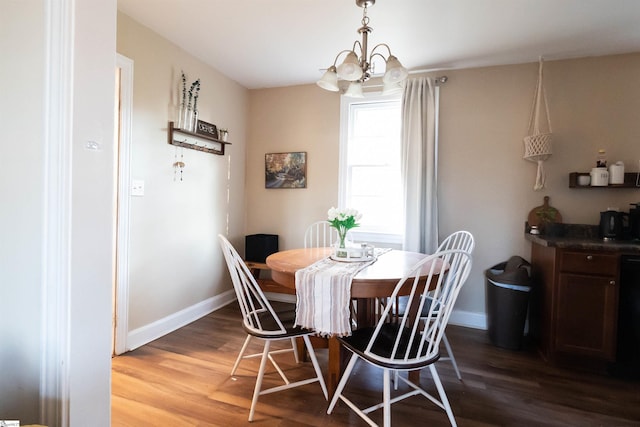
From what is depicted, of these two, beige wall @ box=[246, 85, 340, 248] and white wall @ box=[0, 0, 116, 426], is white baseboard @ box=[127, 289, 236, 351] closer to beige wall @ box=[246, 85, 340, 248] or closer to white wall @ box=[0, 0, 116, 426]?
beige wall @ box=[246, 85, 340, 248]

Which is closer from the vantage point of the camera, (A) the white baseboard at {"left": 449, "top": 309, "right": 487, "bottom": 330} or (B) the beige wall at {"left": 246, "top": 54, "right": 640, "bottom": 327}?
(B) the beige wall at {"left": 246, "top": 54, "right": 640, "bottom": 327}

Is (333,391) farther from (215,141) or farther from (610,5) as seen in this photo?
(610,5)

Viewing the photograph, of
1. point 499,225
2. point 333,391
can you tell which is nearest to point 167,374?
point 333,391

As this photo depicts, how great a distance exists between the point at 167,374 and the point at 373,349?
1450mm

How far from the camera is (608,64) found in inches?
105

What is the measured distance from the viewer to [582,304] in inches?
88.1

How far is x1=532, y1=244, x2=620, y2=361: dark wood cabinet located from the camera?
217 cm

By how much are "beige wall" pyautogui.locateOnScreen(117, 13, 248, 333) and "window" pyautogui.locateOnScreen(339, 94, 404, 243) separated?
1.29m

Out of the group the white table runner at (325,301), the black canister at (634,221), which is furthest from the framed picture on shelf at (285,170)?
the black canister at (634,221)

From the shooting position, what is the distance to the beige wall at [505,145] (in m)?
Answer: 2.67

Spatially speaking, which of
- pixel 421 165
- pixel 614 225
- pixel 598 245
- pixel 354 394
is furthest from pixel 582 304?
pixel 354 394

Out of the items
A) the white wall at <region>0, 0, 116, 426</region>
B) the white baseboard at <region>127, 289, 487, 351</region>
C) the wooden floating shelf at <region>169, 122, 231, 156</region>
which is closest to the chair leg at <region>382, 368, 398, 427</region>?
the white wall at <region>0, 0, 116, 426</region>

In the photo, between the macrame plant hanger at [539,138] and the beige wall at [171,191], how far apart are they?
2.92 metres

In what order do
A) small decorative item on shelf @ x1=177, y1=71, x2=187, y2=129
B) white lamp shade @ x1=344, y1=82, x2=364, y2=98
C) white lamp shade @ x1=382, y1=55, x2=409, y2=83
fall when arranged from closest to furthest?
white lamp shade @ x1=382, y1=55, x2=409, y2=83
white lamp shade @ x1=344, y1=82, x2=364, y2=98
small decorative item on shelf @ x1=177, y1=71, x2=187, y2=129
